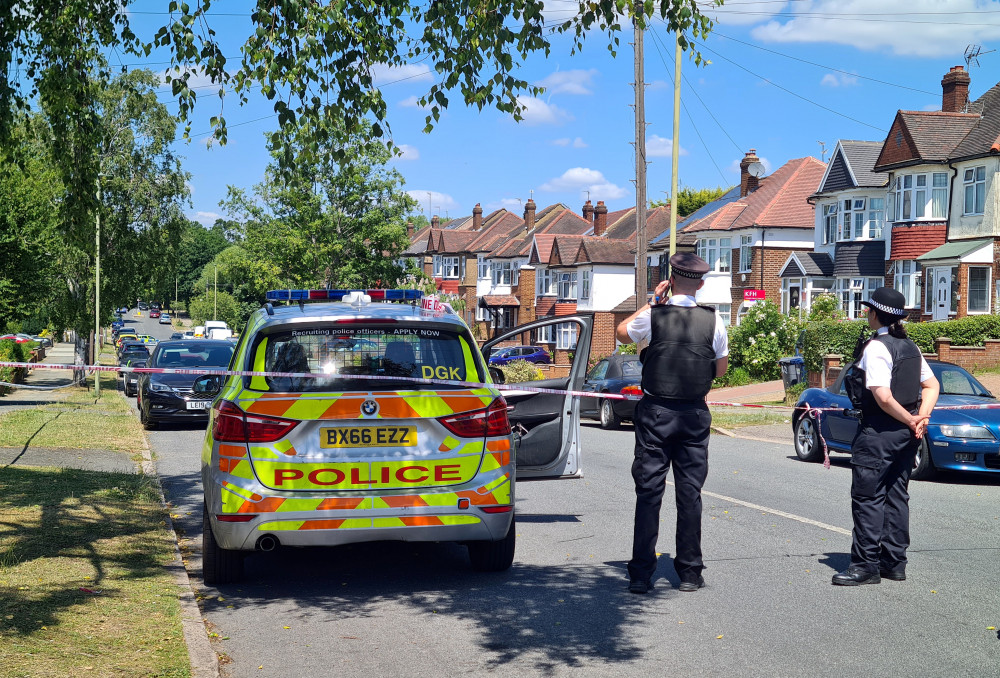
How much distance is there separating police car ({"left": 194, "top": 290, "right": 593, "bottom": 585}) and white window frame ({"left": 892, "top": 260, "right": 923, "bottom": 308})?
34872 mm

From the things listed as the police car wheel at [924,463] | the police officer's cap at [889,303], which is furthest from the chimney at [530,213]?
the police officer's cap at [889,303]

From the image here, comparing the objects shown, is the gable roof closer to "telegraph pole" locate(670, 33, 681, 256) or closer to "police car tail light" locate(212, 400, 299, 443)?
"telegraph pole" locate(670, 33, 681, 256)

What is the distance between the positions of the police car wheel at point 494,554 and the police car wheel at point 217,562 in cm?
150

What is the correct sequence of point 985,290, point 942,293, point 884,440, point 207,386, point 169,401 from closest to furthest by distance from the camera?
point 884,440
point 207,386
point 169,401
point 985,290
point 942,293

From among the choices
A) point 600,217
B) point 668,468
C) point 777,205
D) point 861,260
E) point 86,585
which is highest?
point 600,217

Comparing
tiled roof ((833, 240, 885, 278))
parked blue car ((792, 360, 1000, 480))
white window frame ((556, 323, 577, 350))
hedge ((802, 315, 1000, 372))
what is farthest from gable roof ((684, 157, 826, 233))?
parked blue car ((792, 360, 1000, 480))

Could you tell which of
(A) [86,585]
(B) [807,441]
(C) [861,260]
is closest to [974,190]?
(C) [861,260]

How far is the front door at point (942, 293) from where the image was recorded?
118ft

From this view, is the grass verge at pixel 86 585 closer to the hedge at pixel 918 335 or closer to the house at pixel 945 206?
the hedge at pixel 918 335

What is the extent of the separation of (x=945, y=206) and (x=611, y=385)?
22231 mm

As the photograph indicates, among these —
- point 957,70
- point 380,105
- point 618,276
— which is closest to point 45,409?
point 380,105

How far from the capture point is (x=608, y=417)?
2023 centimetres

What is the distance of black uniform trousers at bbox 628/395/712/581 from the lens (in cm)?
626

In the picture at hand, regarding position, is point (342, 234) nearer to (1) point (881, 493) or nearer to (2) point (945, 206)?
(2) point (945, 206)
